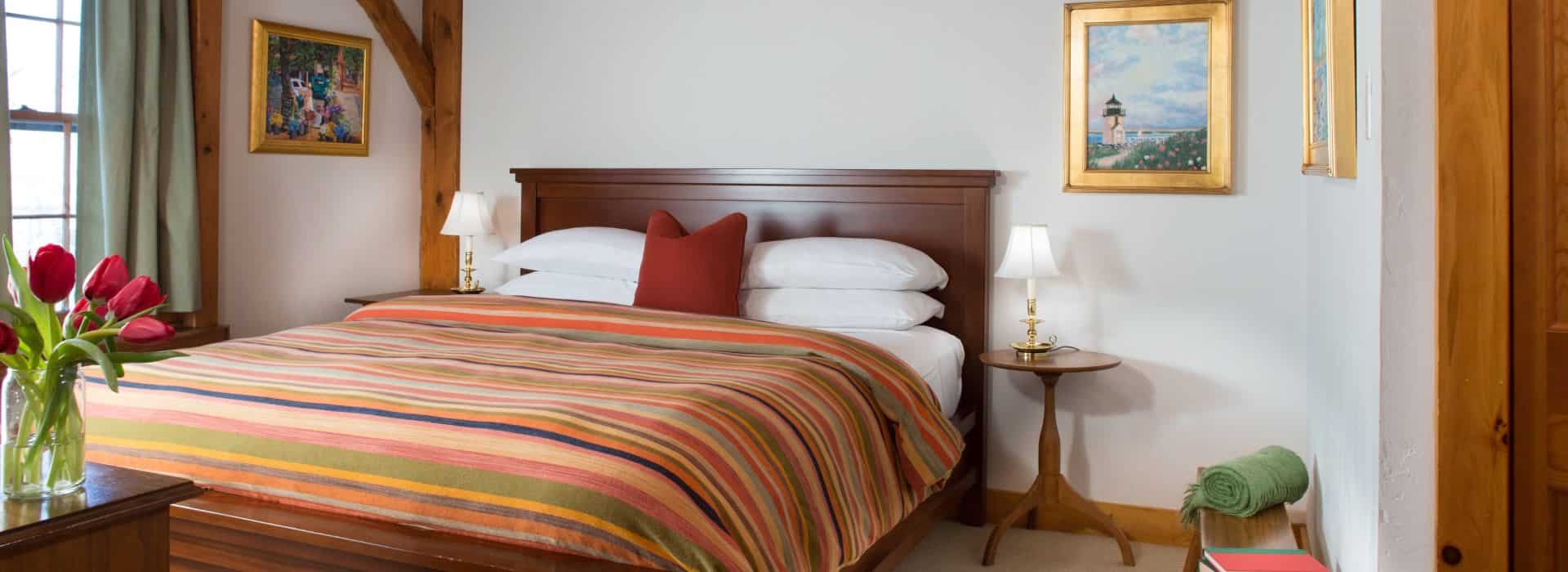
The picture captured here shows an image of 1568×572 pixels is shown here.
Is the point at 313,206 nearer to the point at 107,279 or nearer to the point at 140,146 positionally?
the point at 140,146

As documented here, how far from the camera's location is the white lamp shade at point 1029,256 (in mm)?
3635

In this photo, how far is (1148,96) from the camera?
3752mm

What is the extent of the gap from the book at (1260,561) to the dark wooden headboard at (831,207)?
67.6 inches

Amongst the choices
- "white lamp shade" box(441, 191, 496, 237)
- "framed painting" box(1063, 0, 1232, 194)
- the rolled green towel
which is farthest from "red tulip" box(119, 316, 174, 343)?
"white lamp shade" box(441, 191, 496, 237)

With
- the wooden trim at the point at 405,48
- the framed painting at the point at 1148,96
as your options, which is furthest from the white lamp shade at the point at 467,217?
the framed painting at the point at 1148,96

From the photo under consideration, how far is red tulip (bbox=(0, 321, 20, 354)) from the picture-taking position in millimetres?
1279

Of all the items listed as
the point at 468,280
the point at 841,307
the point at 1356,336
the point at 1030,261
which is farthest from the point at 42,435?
the point at 468,280

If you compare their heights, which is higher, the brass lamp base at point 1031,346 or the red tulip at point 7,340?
the red tulip at point 7,340

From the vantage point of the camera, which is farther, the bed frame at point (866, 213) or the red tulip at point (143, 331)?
the bed frame at point (866, 213)

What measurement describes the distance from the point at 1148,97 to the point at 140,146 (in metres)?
Answer: 3.24

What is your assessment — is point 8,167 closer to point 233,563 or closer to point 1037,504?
point 233,563

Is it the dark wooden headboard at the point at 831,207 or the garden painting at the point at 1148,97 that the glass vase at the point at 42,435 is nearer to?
the dark wooden headboard at the point at 831,207

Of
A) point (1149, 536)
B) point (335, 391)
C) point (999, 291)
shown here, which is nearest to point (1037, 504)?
point (1149, 536)

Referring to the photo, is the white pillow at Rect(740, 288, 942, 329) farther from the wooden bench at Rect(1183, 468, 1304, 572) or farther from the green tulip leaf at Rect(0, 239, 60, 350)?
the green tulip leaf at Rect(0, 239, 60, 350)
